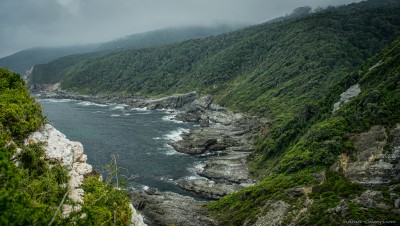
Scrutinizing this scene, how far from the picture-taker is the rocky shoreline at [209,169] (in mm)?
57812

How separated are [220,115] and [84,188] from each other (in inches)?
5377

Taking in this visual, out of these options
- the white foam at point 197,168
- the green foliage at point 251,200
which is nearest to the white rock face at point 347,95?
the green foliage at point 251,200

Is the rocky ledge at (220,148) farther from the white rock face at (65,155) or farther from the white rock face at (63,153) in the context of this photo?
the white rock face at (63,153)

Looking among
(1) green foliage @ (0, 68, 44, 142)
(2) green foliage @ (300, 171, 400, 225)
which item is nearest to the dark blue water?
(1) green foliage @ (0, 68, 44, 142)

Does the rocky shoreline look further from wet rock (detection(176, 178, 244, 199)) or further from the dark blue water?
the dark blue water

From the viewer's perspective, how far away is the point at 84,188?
90.7ft

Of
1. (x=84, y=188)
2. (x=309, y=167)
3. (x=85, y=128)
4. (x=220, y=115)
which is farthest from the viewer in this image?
(x=220, y=115)

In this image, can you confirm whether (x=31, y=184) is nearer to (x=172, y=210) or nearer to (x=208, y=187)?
(x=172, y=210)

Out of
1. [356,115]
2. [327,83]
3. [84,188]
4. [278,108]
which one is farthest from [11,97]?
[327,83]

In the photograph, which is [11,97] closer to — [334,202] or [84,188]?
[84,188]

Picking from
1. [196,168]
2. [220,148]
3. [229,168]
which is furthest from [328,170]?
[220,148]

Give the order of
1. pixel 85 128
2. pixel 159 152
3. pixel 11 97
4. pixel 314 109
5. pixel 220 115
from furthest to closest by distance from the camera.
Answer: pixel 220 115
pixel 85 128
pixel 159 152
pixel 314 109
pixel 11 97

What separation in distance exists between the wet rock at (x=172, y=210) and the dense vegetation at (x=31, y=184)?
27.5 meters

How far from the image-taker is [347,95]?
84.6 metres
